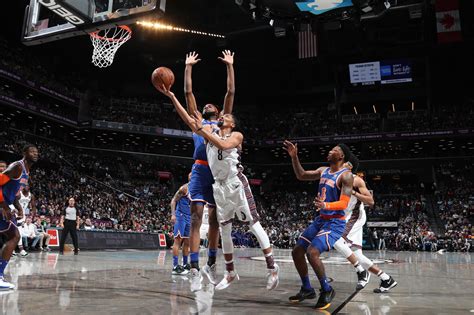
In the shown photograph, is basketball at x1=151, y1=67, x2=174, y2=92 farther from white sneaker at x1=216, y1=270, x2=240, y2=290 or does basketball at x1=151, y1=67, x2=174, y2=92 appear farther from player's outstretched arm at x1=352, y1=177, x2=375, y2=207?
player's outstretched arm at x1=352, y1=177, x2=375, y2=207

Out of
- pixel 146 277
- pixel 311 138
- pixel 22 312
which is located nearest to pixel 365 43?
pixel 311 138

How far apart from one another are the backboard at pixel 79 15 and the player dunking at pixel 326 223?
4.42 m

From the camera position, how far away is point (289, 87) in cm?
4175

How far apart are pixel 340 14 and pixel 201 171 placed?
9.01 meters

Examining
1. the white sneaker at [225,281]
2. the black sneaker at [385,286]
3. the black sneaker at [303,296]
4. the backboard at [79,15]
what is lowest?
the black sneaker at [385,286]

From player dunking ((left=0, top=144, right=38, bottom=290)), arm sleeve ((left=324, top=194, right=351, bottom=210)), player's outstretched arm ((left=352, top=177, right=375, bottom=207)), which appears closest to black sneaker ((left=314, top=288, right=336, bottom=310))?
arm sleeve ((left=324, top=194, right=351, bottom=210))

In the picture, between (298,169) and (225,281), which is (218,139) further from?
(225,281)

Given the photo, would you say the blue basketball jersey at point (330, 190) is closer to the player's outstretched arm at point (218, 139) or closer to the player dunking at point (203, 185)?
the player's outstretched arm at point (218, 139)

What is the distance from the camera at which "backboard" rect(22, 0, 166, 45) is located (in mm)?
7520

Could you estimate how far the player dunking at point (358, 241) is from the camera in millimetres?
5828

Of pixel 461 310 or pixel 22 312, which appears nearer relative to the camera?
pixel 22 312

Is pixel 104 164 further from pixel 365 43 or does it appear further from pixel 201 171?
pixel 201 171

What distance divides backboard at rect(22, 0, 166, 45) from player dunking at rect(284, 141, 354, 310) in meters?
4.42

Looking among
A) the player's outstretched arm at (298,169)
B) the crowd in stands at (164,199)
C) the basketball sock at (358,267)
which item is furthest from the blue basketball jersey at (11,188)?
the crowd in stands at (164,199)
